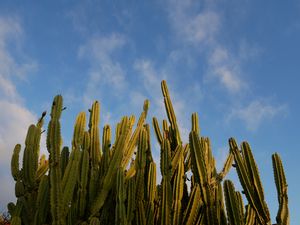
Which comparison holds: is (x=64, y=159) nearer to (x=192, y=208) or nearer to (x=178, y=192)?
(x=178, y=192)

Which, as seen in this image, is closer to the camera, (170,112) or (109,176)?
(109,176)

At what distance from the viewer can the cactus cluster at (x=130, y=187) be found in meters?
4.46

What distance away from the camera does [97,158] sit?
5465 millimetres

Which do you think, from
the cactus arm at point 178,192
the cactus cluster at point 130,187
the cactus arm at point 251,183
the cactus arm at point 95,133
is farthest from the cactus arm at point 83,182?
the cactus arm at point 251,183

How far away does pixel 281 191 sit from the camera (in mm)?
4332

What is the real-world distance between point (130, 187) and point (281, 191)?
1.67 metres

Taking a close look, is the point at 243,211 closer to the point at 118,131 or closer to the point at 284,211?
the point at 284,211

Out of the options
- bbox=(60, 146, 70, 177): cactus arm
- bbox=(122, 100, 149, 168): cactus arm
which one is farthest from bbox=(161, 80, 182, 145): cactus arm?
bbox=(60, 146, 70, 177): cactus arm

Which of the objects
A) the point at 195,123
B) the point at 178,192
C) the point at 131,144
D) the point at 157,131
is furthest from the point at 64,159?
the point at 195,123

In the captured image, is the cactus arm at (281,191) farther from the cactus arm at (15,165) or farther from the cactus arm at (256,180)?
the cactus arm at (15,165)

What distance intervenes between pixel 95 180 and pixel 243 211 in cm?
186

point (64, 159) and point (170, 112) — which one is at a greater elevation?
point (170, 112)

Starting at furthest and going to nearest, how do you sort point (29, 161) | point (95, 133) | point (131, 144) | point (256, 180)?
point (131, 144)
point (95, 133)
point (29, 161)
point (256, 180)

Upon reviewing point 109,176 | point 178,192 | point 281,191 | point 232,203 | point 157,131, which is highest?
point 157,131
